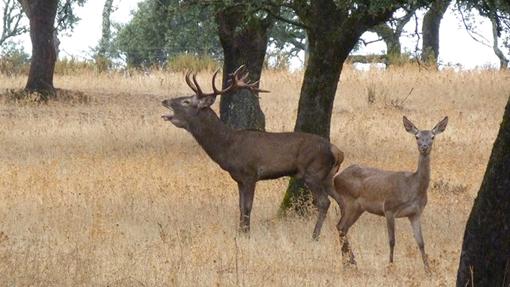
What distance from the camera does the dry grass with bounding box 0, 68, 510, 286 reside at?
1200 centimetres

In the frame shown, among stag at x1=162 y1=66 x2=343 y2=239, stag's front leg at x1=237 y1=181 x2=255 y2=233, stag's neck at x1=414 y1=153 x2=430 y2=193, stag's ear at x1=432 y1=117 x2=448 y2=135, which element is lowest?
stag's front leg at x1=237 y1=181 x2=255 y2=233

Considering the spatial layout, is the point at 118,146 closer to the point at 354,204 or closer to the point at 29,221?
the point at 29,221

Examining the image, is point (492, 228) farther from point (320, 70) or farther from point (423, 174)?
point (320, 70)

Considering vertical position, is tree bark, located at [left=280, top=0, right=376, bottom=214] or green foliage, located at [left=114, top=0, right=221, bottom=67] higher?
tree bark, located at [left=280, top=0, right=376, bottom=214]

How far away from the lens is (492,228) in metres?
9.16

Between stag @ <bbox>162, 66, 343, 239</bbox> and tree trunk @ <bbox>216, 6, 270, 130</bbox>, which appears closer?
stag @ <bbox>162, 66, 343, 239</bbox>

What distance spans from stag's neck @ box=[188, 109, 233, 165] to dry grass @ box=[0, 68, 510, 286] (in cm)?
83

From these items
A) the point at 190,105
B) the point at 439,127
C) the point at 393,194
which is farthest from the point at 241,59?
the point at 393,194

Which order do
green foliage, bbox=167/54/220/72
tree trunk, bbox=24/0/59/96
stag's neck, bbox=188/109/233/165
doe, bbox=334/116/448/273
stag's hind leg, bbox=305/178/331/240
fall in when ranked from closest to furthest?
doe, bbox=334/116/448/273, stag's hind leg, bbox=305/178/331/240, stag's neck, bbox=188/109/233/165, tree trunk, bbox=24/0/59/96, green foliage, bbox=167/54/220/72

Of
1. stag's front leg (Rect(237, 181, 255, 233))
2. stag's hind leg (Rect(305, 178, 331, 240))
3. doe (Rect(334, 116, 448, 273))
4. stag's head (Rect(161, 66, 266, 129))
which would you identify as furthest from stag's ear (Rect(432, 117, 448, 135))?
stag's head (Rect(161, 66, 266, 129))

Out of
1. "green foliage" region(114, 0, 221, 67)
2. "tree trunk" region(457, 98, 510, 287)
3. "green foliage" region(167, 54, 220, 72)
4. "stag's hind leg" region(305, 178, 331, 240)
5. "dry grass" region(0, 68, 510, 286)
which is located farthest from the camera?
"green foliage" region(114, 0, 221, 67)

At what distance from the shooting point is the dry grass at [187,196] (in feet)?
39.4

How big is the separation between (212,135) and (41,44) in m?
16.8

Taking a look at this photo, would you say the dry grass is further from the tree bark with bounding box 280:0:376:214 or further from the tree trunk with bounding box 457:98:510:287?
the tree trunk with bounding box 457:98:510:287
